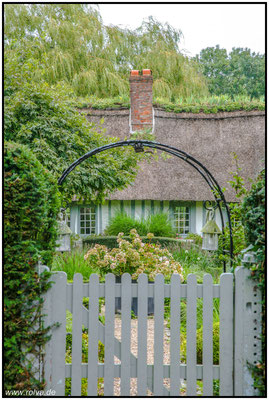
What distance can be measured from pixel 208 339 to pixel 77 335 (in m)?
1.01

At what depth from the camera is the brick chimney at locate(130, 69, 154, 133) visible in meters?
10.9

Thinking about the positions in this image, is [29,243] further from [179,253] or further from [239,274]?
[179,253]

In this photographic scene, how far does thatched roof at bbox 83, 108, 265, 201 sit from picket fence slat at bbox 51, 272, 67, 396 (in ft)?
31.1

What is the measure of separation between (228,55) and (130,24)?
950cm

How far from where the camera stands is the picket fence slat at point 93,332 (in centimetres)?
276

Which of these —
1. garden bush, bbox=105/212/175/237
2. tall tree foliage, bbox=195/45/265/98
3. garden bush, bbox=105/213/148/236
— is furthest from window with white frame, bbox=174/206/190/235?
tall tree foliage, bbox=195/45/265/98

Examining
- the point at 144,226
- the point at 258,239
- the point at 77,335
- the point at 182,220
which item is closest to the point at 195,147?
the point at 182,220

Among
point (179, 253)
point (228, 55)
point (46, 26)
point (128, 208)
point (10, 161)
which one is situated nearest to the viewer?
point (10, 161)

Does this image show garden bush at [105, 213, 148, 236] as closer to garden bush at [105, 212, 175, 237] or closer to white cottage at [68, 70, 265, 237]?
garden bush at [105, 212, 175, 237]

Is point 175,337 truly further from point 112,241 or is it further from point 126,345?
point 112,241

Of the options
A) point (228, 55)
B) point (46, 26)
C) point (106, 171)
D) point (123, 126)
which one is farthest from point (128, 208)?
point (228, 55)

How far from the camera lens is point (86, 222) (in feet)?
42.9

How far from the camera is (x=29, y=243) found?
2.56 m

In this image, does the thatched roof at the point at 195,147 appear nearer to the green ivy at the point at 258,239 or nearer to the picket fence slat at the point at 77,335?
the picket fence slat at the point at 77,335
